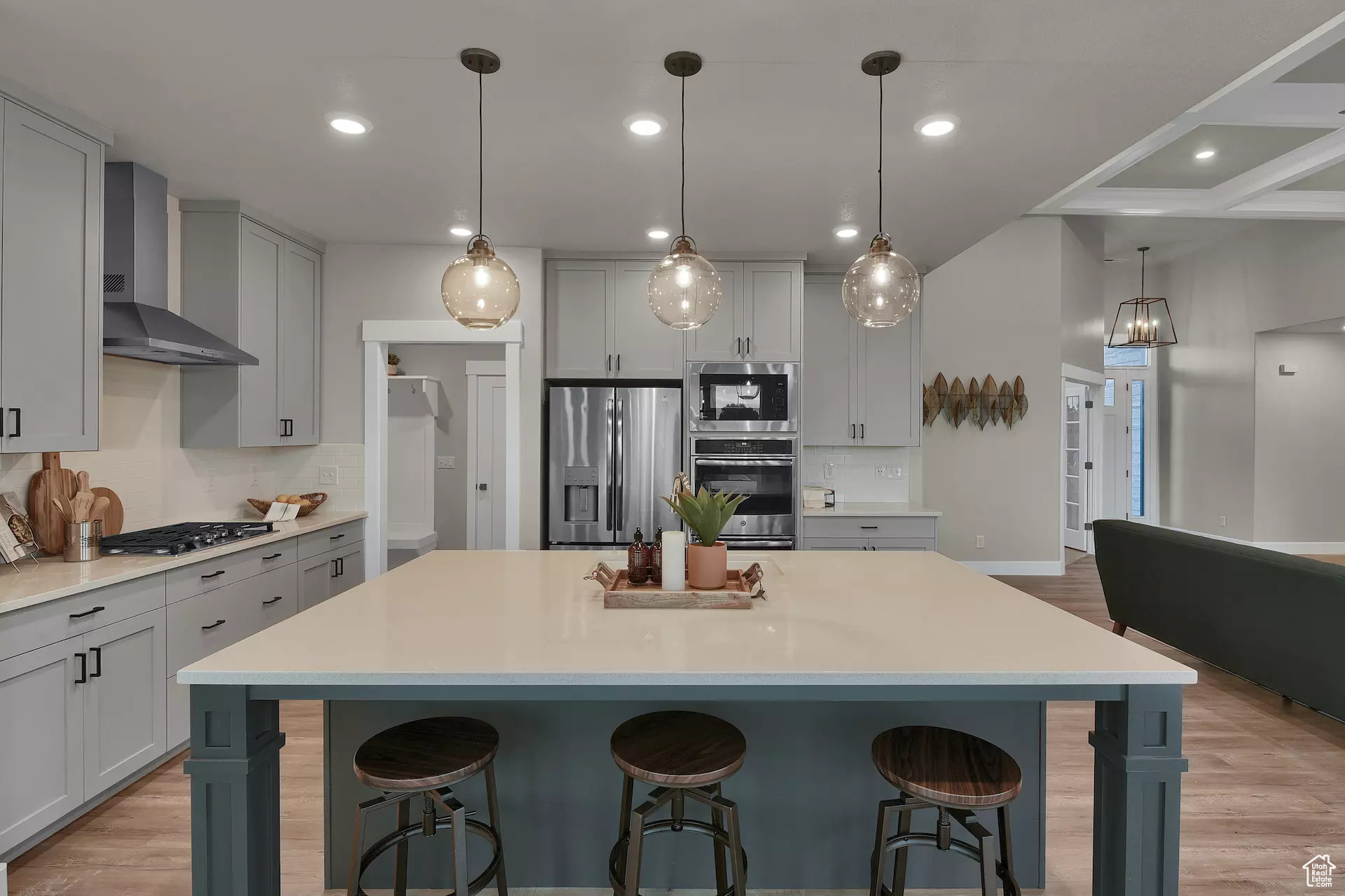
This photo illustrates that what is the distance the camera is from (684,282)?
230 centimetres

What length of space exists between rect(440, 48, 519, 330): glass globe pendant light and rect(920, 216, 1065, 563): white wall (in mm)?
5267

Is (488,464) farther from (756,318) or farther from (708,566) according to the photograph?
(708,566)

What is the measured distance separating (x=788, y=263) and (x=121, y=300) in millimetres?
3573

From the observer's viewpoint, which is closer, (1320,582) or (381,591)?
(381,591)

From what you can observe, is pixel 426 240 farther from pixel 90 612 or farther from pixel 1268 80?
pixel 1268 80

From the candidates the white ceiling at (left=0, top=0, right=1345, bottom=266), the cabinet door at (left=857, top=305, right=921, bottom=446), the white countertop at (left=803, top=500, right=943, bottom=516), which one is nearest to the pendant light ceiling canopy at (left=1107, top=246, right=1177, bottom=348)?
the cabinet door at (left=857, top=305, right=921, bottom=446)

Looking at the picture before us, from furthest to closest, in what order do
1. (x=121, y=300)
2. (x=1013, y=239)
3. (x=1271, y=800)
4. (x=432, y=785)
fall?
(x=1013, y=239)
(x=121, y=300)
(x=1271, y=800)
(x=432, y=785)

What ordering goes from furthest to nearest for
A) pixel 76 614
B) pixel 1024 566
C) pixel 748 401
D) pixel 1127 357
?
pixel 1127 357 → pixel 1024 566 → pixel 748 401 → pixel 76 614

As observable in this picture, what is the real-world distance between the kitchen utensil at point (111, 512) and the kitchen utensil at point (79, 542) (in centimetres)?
36

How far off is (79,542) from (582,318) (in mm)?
2824

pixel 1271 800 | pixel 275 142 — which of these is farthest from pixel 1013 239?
pixel 275 142

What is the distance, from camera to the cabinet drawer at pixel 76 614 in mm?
2180

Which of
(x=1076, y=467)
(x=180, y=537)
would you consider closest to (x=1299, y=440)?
(x=1076, y=467)

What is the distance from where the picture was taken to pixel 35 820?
226 centimetres
